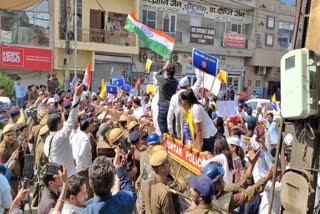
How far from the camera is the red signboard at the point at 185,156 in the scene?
3.97 m

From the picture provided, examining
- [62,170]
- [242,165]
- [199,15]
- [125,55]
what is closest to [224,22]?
[199,15]

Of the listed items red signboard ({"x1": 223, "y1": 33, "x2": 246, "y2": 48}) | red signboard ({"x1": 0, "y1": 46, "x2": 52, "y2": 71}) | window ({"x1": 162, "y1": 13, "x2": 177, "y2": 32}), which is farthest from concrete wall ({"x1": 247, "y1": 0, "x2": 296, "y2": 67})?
red signboard ({"x1": 0, "y1": 46, "x2": 52, "y2": 71})

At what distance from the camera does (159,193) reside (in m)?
3.04

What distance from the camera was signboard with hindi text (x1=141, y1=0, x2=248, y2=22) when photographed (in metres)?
22.5

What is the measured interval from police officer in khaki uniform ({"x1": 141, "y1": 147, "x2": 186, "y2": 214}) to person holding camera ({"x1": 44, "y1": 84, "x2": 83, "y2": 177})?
4.54 feet

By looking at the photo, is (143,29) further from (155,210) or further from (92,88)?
(92,88)

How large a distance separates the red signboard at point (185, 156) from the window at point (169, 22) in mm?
19227

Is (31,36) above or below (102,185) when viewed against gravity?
above

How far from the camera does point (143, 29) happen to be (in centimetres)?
730

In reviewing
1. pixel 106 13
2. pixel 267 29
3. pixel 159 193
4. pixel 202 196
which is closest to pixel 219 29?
pixel 267 29

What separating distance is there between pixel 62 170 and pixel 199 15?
23.2 m

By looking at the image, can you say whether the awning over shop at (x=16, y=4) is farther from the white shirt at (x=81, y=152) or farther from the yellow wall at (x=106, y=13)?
the white shirt at (x=81, y=152)

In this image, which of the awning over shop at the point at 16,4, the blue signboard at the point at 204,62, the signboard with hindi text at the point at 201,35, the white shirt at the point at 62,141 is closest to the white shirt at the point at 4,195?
the white shirt at the point at 62,141

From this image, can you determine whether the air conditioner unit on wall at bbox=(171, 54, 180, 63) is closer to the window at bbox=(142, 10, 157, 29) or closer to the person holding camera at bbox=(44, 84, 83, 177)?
the window at bbox=(142, 10, 157, 29)
